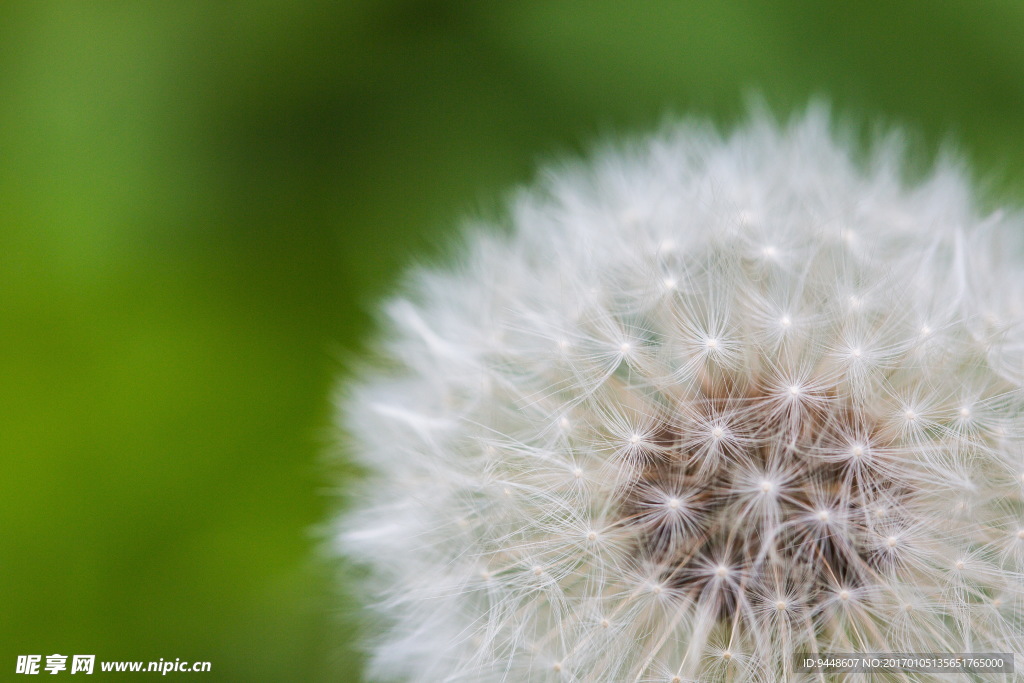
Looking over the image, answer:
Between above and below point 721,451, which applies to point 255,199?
above

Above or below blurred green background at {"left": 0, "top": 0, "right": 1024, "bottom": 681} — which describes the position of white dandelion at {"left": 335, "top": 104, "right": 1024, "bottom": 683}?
below

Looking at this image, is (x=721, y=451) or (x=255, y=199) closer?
(x=721, y=451)

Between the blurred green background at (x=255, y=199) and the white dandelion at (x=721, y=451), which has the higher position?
the blurred green background at (x=255, y=199)

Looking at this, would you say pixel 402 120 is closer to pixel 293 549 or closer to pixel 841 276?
pixel 293 549

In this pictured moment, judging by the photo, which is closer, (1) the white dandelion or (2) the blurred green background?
(1) the white dandelion
